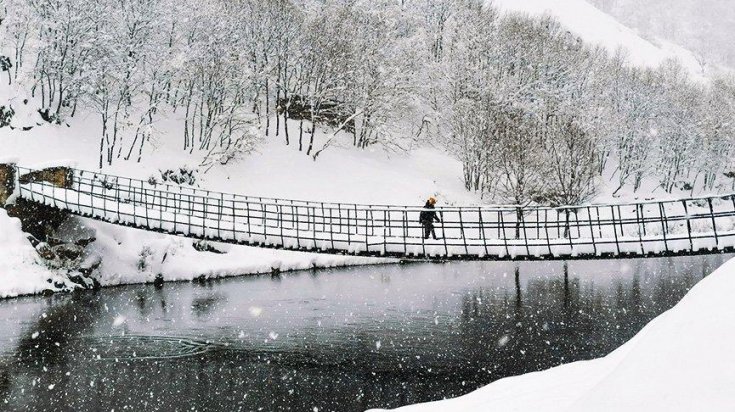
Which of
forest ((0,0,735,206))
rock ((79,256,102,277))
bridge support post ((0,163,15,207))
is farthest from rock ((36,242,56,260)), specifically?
forest ((0,0,735,206))

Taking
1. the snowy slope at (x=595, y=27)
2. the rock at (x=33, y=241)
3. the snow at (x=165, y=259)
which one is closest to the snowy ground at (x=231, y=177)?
the snow at (x=165, y=259)

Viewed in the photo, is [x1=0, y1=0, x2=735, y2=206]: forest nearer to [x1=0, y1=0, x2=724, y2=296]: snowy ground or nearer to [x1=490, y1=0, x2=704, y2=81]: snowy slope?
[x1=0, y1=0, x2=724, y2=296]: snowy ground

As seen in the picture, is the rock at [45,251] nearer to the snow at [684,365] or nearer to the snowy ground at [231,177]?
the snowy ground at [231,177]

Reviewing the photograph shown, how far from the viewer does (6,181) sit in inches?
1005

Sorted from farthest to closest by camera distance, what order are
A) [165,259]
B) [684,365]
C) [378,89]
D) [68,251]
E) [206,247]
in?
[378,89]
[206,247]
[165,259]
[68,251]
[684,365]

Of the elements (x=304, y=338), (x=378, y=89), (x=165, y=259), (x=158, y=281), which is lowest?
(x=304, y=338)

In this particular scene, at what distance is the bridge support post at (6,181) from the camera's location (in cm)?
2545

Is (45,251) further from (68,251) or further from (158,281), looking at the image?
(158,281)

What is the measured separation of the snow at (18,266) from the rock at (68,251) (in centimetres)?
78

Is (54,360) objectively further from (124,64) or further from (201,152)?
(201,152)

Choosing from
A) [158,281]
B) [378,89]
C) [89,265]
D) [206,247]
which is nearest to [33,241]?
[89,265]

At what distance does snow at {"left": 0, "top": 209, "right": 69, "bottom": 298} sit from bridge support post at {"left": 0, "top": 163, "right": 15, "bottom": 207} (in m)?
0.54

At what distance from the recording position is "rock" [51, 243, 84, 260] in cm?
2553

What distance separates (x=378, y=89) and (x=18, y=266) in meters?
32.6
